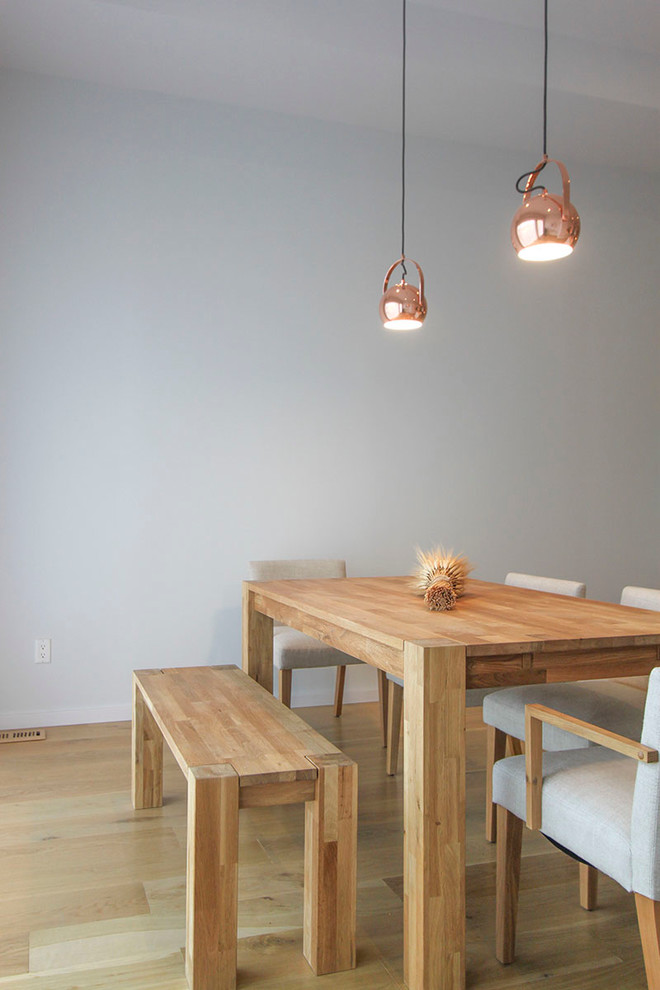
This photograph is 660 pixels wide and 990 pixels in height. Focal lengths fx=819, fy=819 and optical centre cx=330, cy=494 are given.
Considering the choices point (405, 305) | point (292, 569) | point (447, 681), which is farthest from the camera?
point (292, 569)

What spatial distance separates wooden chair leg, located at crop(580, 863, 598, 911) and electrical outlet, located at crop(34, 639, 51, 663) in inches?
95.6

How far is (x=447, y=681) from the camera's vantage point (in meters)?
1.61

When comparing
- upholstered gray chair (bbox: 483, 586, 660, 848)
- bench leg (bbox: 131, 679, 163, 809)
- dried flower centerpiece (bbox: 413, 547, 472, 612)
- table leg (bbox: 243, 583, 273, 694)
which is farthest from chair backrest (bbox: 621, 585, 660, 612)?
bench leg (bbox: 131, 679, 163, 809)

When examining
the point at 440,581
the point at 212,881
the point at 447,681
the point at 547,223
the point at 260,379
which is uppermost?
the point at 547,223

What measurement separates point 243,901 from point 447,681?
0.86m

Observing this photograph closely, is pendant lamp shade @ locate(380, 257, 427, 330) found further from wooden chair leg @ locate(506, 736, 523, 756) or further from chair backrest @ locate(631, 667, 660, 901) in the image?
chair backrest @ locate(631, 667, 660, 901)

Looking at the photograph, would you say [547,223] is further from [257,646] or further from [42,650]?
[42,650]

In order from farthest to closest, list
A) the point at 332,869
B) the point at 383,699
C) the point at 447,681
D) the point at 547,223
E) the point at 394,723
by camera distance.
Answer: the point at 383,699 < the point at 394,723 < the point at 547,223 < the point at 332,869 < the point at 447,681

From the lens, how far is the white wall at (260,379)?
3574 mm

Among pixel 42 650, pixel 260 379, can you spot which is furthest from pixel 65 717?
pixel 260 379

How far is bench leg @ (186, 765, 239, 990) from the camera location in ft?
5.22

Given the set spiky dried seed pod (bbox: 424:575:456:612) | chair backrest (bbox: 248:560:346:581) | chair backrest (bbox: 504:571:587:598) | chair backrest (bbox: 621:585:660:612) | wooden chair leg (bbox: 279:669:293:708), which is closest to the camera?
spiky dried seed pod (bbox: 424:575:456:612)

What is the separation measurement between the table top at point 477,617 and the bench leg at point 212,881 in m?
0.47

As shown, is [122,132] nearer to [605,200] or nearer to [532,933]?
[605,200]
